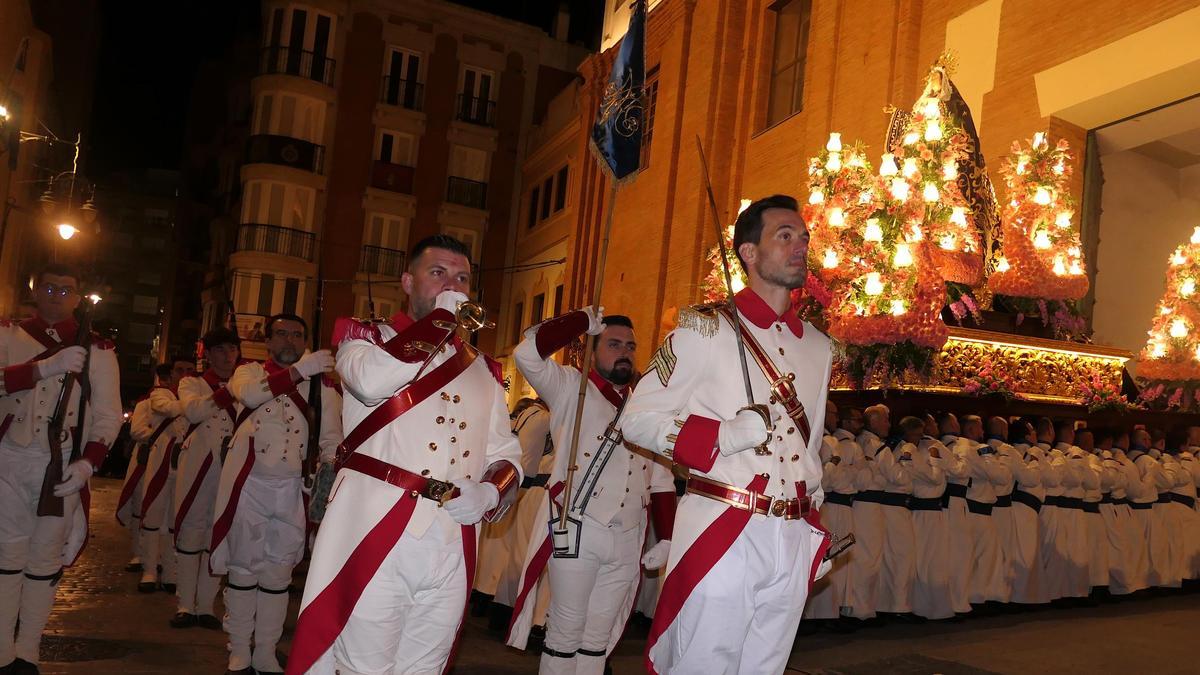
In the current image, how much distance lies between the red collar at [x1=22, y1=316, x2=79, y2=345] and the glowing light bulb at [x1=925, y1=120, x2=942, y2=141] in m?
8.53

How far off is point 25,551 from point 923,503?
8133mm

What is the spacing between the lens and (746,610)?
12.8ft

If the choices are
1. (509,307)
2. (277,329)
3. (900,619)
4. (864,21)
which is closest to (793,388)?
(277,329)

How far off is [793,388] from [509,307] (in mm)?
29628

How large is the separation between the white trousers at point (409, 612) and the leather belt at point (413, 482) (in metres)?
0.10

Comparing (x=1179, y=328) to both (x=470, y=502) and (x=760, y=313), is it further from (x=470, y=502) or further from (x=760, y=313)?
(x=470, y=502)

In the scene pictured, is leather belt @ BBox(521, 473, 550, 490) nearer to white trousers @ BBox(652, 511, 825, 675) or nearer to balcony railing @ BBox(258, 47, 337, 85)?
white trousers @ BBox(652, 511, 825, 675)

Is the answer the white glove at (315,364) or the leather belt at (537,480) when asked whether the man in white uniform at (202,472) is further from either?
the leather belt at (537,480)

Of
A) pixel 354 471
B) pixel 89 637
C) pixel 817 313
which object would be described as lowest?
pixel 89 637

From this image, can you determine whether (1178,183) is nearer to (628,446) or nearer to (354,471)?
(628,446)

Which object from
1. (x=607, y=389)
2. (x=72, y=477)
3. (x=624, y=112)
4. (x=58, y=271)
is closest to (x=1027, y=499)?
(x=607, y=389)

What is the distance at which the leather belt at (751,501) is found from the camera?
13.0ft

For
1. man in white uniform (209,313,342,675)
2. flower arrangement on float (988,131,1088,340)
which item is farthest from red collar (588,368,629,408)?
flower arrangement on float (988,131,1088,340)

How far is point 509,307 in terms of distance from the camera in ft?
110
